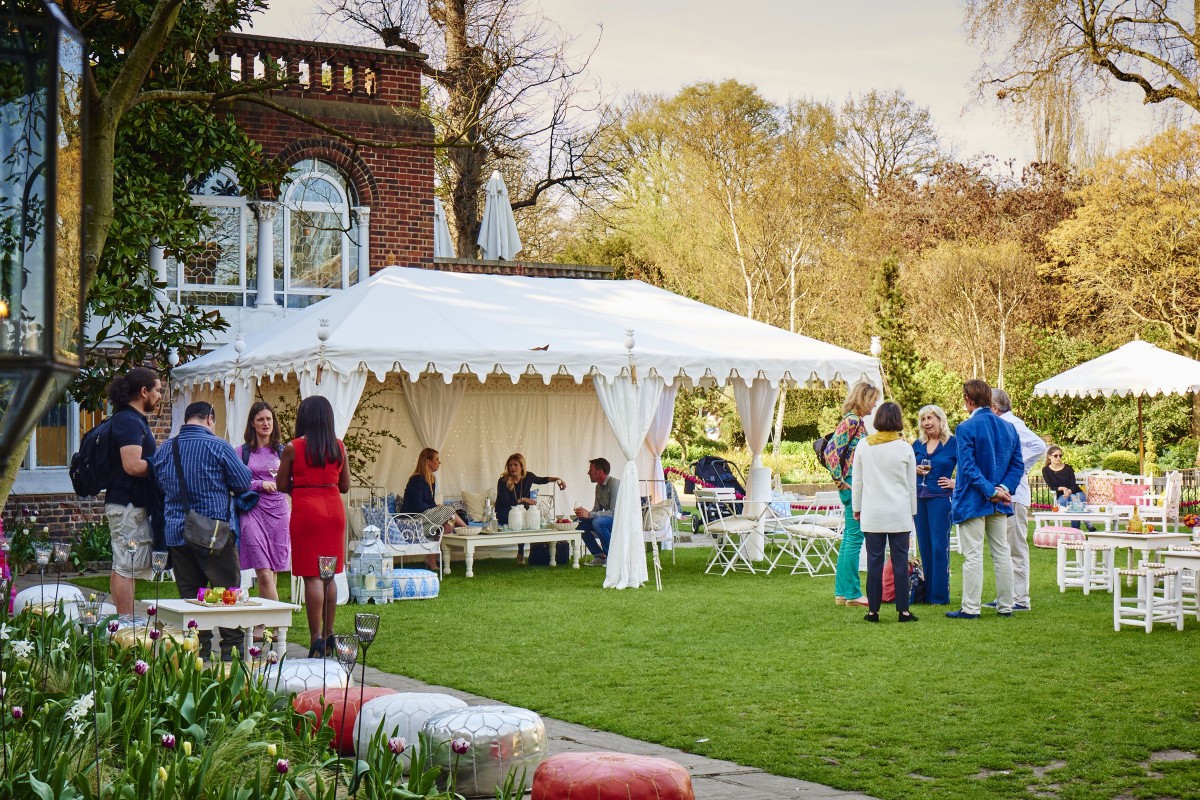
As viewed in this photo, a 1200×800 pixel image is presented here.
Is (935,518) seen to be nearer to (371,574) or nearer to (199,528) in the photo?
(371,574)

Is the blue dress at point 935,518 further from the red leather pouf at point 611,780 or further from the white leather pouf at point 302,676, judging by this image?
the red leather pouf at point 611,780

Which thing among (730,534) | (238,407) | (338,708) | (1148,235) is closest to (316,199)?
(238,407)

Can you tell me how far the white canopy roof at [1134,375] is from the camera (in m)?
19.1

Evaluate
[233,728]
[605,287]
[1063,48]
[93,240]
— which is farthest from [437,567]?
[1063,48]

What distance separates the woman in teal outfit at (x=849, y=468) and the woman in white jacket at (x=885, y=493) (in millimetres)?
823

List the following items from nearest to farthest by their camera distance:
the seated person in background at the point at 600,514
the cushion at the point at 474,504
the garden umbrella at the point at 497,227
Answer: the seated person in background at the point at 600,514 < the cushion at the point at 474,504 < the garden umbrella at the point at 497,227

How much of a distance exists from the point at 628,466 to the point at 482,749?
7.28 meters

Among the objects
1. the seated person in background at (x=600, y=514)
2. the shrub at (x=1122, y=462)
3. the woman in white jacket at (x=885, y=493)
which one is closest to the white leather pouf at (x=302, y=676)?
the woman in white jacket at (x=885, y=493)

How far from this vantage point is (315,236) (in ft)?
58.2

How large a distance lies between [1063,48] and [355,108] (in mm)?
9857

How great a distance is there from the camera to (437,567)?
1444 centimetres

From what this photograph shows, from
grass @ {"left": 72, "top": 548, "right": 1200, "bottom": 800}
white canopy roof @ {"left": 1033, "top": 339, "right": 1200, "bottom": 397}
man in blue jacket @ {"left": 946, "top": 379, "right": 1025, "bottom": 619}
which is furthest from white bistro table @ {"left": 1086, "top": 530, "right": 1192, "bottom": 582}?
white canopy roof @ {"left": 1033, "top": 339, "right": 1200, "bottom": 397}

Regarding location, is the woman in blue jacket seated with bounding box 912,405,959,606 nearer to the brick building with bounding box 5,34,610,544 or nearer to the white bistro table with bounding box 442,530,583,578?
the white bistro table with bounding box 442,530,583,578

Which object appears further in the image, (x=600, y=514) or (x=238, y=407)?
(x=600, y=514)
